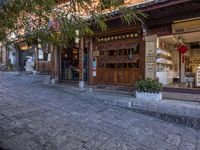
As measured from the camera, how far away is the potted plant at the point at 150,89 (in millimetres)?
7371

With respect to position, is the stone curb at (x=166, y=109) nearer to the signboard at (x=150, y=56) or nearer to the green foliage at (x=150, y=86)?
the green foliage at (x=150, y=86)

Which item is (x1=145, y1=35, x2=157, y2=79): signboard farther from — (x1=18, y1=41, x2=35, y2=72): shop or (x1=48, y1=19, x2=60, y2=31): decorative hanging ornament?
(x1=18, y1=41, x2=35, y2=72): shop

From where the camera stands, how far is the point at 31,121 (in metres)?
5.10

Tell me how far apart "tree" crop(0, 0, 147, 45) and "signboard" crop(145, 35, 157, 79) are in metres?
5.46

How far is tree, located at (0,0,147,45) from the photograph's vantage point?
7.46ft

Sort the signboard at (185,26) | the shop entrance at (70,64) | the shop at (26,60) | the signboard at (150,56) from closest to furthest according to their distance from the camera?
the signboard at (185,26), the signboard at (150,56), the shop entrance at (70,64), the shop at (26,60)

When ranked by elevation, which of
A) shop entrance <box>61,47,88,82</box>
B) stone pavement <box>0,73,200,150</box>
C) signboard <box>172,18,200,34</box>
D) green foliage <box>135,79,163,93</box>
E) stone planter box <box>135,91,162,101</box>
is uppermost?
signboard <box>172,18,200,34</box>

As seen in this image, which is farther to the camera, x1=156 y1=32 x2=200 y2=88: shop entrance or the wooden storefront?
x1=156 y1=32 x2=200 y2=88: shop entrance

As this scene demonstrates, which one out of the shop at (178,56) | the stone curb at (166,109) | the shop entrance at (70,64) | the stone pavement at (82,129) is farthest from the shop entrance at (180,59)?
the shop entrance at (70,64)

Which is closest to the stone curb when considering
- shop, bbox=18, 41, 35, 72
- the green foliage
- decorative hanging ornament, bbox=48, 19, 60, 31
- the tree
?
the green foliage

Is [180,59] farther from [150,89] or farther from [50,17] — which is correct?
[50,17]

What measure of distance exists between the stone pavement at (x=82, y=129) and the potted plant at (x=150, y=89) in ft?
3.70

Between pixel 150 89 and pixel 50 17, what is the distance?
220 inches

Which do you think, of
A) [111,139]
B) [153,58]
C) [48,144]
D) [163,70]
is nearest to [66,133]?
[48,144]
